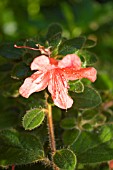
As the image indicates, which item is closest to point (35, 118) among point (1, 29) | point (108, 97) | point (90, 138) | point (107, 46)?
point (90, 138)

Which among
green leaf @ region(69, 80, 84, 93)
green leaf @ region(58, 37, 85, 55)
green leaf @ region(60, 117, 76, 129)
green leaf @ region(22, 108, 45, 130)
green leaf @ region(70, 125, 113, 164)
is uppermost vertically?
green leaf @ region(58, 37, 85, 55)

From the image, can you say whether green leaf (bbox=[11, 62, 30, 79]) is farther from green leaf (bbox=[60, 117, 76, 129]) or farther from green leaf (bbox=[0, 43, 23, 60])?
green leaf (bbox=[60, 117, 76, 129])

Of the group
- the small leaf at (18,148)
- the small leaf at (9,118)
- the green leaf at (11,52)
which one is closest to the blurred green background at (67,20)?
the small leaf at (9,118)

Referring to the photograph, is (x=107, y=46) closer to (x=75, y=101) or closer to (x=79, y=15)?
(x=79, y=15)

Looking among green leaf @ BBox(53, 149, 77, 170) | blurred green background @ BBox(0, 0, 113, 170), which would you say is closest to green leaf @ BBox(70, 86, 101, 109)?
green leaf @ BBox(53, 149, 77, 170)

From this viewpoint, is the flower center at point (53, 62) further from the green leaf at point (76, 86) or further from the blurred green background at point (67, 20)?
the blurred green background at point (67, 20)

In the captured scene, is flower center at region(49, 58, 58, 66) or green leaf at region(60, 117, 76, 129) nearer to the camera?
flower center at region(49, 58, 58, 66)

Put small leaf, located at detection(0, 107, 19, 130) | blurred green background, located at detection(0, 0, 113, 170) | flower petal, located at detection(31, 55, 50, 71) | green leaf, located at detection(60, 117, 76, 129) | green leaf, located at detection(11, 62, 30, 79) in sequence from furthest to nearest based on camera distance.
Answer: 1. blurred green background, located at detection(0, 0, 113, 170)
2. small leaf, located at detection(0, 107, 19, 130)
3. green leaf, located at detection(60, 117, 76, 129)
4. green leaf, located at detection(11, 62, 30, 79)
5. flower petal, located at detection(31, 55, 50, 71)

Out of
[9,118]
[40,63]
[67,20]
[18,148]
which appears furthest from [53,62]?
[67,20]
